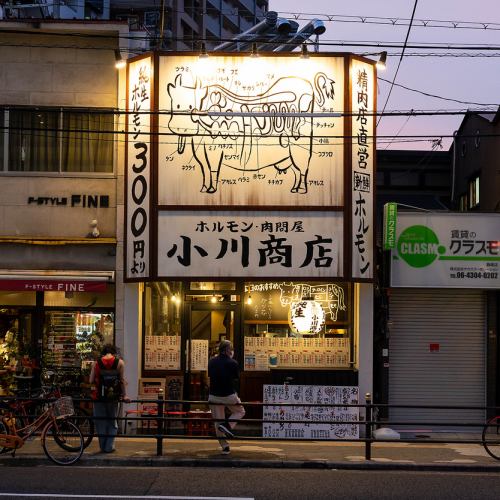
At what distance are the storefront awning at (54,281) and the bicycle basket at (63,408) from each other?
355cm

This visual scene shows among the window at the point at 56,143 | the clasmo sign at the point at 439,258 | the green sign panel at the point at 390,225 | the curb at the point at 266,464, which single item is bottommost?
the curb at the point at 266,464

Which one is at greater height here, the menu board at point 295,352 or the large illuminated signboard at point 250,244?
the large illuminated signboard at point 250,244

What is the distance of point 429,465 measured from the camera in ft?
42.8

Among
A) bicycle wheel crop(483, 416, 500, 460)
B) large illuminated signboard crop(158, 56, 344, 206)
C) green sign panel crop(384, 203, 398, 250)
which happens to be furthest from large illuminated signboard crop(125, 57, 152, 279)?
bicycle wheel crop(483, 416, 500, 460)

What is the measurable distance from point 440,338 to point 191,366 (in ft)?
17.1

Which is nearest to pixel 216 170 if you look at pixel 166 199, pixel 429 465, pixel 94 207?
pixel 166 199

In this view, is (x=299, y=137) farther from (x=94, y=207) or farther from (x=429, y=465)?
(x=429, y=465)

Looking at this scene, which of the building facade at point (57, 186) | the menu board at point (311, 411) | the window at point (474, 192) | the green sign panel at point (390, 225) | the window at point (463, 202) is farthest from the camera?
the window at point (463, 202)

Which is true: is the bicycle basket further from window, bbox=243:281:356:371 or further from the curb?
window, bbox=243:281:356:371

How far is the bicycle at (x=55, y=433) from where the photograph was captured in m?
13.0

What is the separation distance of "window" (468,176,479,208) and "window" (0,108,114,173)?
12528mm

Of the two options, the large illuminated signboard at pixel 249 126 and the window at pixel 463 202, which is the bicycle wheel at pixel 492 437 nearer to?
the large illuminated signboard at pixel 249 126

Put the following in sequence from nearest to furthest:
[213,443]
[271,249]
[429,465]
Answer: [429,465], [213,443], [271,249]

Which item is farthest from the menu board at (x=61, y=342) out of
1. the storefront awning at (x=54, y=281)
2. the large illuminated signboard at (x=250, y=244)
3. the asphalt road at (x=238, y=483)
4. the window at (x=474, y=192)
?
the window at (x=474, y=192)
